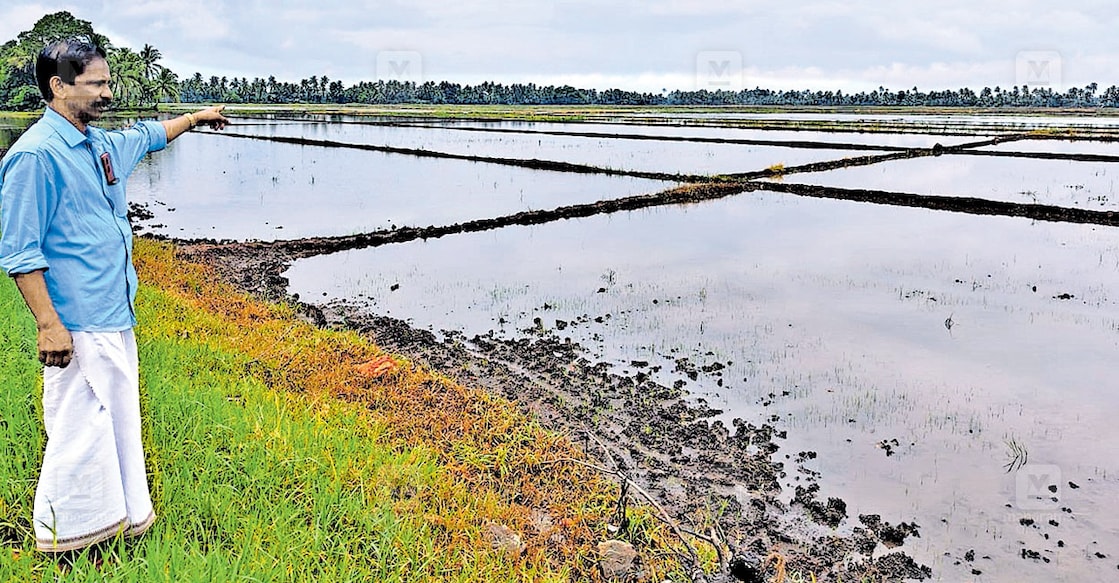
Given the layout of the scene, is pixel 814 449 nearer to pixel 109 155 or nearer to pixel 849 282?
pixel 109 155

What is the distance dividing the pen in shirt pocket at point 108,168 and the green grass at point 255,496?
1.22m

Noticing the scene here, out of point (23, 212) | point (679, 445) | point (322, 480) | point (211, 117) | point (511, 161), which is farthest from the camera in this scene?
point (511, 161)

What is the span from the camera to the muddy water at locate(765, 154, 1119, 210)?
15258 mm

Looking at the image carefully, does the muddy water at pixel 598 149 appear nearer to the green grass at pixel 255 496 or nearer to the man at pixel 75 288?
the green grass at pixel 255 496

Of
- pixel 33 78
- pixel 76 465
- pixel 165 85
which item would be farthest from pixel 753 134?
pixel 165 85

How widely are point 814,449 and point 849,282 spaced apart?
4799 millimetres

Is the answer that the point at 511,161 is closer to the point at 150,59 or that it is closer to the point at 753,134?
the point at 753,134

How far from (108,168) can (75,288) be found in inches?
17.0

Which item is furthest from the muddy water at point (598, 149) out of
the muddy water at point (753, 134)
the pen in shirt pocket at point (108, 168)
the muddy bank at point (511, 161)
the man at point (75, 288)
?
the man at point (75, 288)

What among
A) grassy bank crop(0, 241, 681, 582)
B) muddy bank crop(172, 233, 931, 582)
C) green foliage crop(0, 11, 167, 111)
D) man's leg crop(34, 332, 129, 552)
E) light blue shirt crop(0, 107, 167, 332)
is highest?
green foliage crop(0, 11, 167, 111)

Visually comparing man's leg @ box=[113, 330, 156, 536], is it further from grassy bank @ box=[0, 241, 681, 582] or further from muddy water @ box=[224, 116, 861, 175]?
muddy water @ box=[224, 116, 861, 175]

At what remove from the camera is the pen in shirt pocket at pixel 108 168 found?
8.14 ft

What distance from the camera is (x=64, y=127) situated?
2338 mm

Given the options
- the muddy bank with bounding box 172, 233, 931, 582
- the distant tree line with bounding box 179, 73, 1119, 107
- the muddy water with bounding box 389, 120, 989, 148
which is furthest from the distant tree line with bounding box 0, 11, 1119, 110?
the muddy bank with bounding box 172, 233, 931, 582
